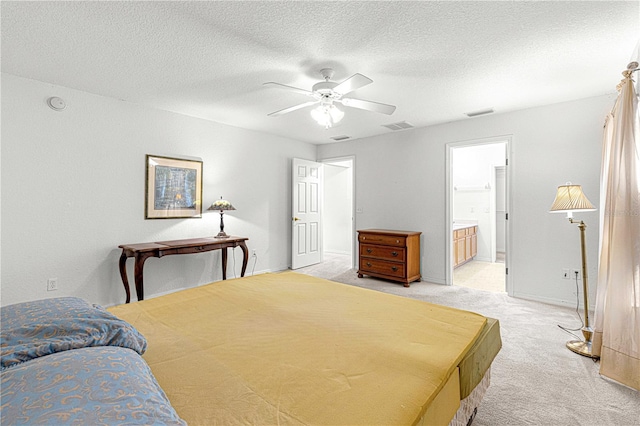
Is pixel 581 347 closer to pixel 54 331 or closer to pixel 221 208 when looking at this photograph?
pixel 54 331

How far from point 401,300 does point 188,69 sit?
9.02ft

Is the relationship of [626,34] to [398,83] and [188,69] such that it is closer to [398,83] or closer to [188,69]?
[398,83]

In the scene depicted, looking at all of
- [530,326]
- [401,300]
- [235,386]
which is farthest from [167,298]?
[530,326]

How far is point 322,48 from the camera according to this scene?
7.73 feet

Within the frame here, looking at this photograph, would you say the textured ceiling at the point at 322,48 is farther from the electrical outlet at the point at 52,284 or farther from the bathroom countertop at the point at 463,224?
the bathroom countertop at the point at 463,224

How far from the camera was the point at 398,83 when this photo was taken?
3047 mm

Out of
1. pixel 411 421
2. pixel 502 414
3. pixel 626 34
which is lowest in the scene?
pixel 502 414

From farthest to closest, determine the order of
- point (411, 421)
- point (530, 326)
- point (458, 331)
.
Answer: point (530, 326) < point (458, 331) < point (411, 421)

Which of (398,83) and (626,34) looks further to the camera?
(398,83)

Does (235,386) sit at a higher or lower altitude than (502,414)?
higher

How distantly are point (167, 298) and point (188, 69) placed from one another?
2089mm

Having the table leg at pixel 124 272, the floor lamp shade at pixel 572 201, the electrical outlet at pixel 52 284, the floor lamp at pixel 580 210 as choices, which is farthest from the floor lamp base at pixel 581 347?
the electrical outlet at pixel 52 284

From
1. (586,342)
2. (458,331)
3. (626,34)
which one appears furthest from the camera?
(586,342)

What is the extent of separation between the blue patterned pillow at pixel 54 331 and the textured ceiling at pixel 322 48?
74.1 inches
